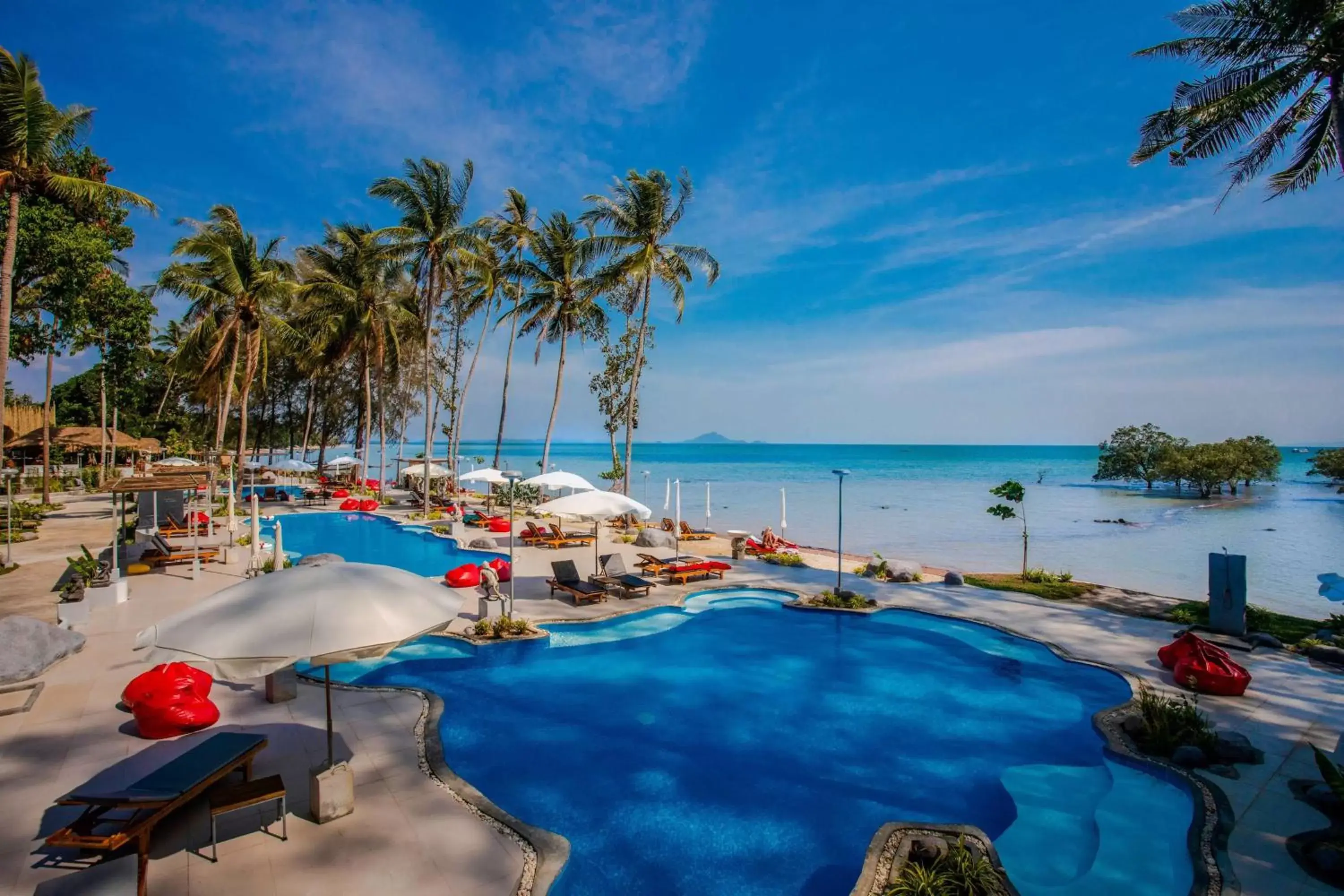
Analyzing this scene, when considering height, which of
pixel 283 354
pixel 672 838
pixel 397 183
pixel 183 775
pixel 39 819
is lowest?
pixel 672 838

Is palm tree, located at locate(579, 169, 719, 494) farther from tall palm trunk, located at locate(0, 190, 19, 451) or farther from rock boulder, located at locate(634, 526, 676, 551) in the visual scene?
tall palm trunk, located at locate(0, 190, 19, 451)

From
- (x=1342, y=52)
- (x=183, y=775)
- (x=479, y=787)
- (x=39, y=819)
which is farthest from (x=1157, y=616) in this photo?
(x=39, y=819)

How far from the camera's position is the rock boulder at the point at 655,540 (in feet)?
67.8

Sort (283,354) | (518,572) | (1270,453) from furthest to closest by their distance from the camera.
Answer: (1270,453) → (283,354) → (518,572)

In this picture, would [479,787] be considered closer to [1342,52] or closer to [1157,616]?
[1157,616]

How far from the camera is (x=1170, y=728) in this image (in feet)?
24.7

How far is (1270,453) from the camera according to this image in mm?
52719

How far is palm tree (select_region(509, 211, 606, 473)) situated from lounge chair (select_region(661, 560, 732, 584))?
11600 mm

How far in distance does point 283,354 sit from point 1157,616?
44682mm

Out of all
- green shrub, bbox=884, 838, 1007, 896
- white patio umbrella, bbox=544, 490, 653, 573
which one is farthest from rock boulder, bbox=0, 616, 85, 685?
green shrub, bbox=884, 838, 1007, 896

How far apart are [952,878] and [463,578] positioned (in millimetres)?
11802

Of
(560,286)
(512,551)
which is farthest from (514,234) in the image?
(512,551)

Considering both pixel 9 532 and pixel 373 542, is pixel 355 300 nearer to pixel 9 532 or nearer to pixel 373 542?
pixel 373 542

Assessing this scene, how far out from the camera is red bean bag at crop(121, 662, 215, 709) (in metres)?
6.96
